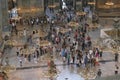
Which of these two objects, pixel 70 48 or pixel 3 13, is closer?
pixel 70 48

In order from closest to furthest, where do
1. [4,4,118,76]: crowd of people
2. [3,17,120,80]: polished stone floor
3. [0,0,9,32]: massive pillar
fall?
[3,17,120,80]: polished stone floor, [4,4,118,76]: crowd of people, [0,0,9,32]: massive pillar

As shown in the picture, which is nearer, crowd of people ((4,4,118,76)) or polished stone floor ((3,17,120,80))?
polished stone floor ((3,17,120,80))

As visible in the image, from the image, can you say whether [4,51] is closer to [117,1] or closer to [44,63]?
[44,63]

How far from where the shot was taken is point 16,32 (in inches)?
1341

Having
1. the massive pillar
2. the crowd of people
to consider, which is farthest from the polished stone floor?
the massive pillar

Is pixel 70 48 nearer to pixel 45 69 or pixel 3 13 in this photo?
pixel 45 69

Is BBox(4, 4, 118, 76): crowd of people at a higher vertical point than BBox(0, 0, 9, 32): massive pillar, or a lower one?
lower

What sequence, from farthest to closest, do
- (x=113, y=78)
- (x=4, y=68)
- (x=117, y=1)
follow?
(x=117, y=1), (x=4, y=68), (x=113, y=78)

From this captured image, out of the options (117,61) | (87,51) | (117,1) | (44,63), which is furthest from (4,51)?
(117,1)

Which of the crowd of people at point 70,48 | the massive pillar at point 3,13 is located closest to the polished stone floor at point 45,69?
the crowd of people at point 70,48

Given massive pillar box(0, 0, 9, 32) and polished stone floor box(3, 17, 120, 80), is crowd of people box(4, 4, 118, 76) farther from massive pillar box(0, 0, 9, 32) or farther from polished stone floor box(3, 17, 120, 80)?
massive pillar box(0, 0, 9, 32)

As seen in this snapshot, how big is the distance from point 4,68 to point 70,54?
7.74 m

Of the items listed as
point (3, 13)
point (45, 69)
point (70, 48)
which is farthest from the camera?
point (3, 13)

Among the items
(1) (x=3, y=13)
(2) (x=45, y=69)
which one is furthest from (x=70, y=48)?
(1) (x=3, y=13)
